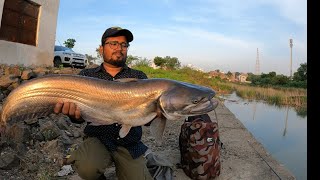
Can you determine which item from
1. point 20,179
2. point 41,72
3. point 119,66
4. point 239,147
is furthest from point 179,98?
point 41,72

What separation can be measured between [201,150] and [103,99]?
1.74 m

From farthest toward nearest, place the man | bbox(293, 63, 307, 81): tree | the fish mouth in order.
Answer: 1. bbox(293, 63, 307, 81): tree
2. the man
3. the fish mouth

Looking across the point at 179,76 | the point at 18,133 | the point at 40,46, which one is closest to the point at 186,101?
the point at 18,133

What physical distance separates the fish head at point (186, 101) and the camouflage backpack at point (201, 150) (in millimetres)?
1544

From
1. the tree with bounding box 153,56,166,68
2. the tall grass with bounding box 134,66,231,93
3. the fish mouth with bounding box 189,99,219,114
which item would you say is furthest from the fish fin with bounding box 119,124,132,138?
the tree with bounding box 153,56,166,68

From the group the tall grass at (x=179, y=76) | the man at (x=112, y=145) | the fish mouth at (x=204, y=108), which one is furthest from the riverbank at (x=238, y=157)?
the tall grass at (x=179, y=76)

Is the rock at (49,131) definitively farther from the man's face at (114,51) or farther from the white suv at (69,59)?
the white suv at (69,59)

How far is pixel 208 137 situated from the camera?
4297mm

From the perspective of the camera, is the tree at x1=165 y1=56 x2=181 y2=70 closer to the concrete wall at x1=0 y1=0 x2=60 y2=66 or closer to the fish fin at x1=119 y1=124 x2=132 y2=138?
the concrete wall at x1=0 y1=0 x2=60 y2=66

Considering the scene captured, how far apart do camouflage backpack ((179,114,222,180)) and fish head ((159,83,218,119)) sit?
1.54 m

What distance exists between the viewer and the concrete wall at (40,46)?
9905mm

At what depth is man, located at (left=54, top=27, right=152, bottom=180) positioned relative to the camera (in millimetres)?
3379

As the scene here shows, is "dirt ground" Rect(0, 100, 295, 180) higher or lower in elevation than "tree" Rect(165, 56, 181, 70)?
lower

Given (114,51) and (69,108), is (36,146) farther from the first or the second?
(114,51)
